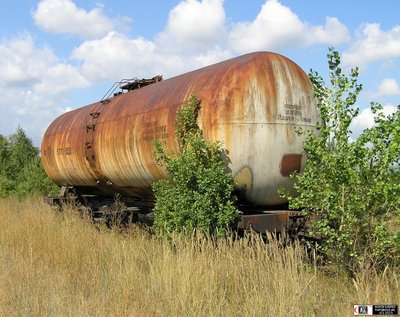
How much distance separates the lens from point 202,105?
7031mm

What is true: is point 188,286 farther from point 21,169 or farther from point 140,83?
point 21,169

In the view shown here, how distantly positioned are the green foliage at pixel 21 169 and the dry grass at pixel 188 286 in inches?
605

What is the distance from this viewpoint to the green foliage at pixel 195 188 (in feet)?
21.2

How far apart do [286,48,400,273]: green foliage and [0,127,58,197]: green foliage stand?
704 inches

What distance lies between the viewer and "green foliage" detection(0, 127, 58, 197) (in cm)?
2164

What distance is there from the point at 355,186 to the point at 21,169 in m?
24.2

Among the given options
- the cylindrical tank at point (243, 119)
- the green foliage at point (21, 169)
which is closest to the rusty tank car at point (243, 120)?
the cylindrical tank at point (243, 119)

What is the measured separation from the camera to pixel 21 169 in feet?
84.8

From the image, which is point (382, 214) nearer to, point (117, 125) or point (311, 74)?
point (311, 74)

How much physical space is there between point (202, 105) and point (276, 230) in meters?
2.31

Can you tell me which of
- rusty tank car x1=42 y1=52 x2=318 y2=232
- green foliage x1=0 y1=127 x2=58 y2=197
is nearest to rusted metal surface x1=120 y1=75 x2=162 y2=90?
rusty tank car x1=42 y1=52 x2=318 y2=232

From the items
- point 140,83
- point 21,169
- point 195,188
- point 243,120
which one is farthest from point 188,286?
point 21,169

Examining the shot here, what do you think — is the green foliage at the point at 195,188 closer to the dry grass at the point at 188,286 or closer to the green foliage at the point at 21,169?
the dry grass at the point at 188,286

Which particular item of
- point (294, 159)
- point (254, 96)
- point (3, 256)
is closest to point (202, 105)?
point (254, 96)
